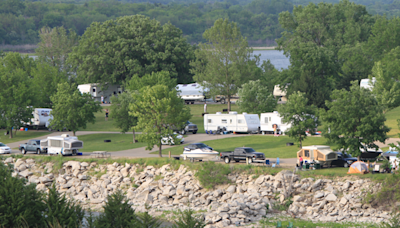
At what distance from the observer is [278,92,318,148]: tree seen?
46906mm

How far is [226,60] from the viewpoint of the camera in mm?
79500

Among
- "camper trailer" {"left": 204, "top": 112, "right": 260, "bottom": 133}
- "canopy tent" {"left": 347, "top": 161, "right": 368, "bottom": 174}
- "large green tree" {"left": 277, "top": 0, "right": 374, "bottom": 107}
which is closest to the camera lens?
"canopy tent" {"left": 347, "top": 161, "right": 368, "bottom": 174}

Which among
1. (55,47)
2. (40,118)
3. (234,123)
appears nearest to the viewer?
(234,123)

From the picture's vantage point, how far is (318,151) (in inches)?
1578

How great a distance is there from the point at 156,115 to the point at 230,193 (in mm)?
13277

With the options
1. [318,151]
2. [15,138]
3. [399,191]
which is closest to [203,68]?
[15,138]

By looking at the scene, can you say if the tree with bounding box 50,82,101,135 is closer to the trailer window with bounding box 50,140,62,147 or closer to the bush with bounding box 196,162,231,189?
the trailer window with bounding box 50,140,62,147

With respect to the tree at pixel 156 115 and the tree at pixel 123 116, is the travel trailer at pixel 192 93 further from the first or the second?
the tree at pixel 156 115

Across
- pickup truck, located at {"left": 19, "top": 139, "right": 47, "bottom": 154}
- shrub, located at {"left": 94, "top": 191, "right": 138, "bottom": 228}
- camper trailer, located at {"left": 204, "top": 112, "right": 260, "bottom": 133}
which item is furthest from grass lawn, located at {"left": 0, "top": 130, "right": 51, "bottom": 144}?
shrub, located at {"left": 94, "top": 191, "right": 138, "bottom": 228}

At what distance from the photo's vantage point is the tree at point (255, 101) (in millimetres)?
64750

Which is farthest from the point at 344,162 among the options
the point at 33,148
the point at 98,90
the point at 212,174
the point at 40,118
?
the point at 98,90

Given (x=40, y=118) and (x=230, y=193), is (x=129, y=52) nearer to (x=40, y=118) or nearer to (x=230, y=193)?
(x=40, y=118)

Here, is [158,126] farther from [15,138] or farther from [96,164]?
[15,138]

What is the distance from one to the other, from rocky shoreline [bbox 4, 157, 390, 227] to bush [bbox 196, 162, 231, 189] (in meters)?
0.50
